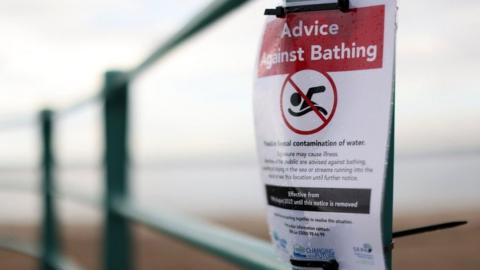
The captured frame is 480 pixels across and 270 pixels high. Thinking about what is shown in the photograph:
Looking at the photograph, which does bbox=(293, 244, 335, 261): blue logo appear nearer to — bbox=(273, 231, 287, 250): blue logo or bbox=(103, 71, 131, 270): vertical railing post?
bbox=(273, 231, 287, 250): blue logo

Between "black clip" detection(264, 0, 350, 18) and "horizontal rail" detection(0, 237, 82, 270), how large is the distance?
6.59 ft

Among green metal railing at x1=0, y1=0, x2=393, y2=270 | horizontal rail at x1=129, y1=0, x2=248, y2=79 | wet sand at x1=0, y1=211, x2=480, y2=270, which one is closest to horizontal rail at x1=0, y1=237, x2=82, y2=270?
green metal railing at x1=0, y1=0, x2=393, y2=270

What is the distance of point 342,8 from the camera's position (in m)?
0.58

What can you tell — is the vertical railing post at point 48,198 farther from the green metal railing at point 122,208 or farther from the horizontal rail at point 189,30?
the horizontal rail at point 189,30

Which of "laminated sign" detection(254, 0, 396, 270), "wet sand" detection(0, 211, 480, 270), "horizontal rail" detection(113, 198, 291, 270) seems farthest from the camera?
"wet sand" detection(0, 211, 480, 270)

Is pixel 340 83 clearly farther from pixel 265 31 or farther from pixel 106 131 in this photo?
pixel 106 131

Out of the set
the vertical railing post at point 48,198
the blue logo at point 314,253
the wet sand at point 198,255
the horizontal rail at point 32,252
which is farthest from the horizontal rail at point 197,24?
the wet sand at point 198,255

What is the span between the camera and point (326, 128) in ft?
1.91

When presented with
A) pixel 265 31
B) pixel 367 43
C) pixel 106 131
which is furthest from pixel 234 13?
pixel 106 131

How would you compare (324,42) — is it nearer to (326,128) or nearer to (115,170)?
(326,128)

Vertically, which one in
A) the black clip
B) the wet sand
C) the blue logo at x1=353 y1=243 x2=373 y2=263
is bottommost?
the wet sand

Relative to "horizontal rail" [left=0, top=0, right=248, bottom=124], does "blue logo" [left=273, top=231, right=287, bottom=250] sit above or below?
below

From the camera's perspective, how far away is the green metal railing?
0.90m

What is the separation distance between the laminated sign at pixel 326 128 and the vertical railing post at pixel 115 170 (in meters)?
1.24
